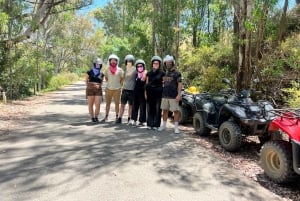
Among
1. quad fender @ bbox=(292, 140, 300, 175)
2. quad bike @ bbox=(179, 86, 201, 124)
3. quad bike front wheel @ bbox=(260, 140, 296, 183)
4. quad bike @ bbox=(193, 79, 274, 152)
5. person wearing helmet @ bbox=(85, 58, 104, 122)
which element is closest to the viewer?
quad fender @ bbox=(292, 140, 300, 175)

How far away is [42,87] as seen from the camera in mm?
33188

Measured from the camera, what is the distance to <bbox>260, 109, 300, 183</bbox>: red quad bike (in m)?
5.84

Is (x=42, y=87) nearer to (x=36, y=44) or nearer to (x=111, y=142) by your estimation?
(x=36, y=44)

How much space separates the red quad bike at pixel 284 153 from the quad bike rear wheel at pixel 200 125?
9.83 ft

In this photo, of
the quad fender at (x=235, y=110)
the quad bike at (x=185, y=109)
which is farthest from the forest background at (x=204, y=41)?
the quad fender at (x=235, y=110)

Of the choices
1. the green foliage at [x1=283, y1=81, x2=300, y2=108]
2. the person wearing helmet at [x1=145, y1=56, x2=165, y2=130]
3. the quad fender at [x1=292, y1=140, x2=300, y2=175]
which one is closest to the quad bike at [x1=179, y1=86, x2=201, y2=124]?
the person wearing helmet at [x1=145, y1=56, x2=165, y2=130]

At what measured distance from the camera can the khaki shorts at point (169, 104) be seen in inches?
391

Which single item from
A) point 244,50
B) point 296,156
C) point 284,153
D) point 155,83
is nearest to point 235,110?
point 284,153

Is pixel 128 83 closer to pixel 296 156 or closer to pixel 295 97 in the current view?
pixel 295 97

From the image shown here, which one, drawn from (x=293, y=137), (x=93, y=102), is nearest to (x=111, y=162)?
(x=293, y=137)

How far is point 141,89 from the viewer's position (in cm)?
1081

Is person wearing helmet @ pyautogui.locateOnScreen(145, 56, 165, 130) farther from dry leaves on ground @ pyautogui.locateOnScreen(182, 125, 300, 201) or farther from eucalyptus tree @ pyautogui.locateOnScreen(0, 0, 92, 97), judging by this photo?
eucalyptus tree @ pyautogui.locateOnScreen(0, 0, 92, 97)

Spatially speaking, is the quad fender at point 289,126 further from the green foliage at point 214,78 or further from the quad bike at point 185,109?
the green foliage at point 214,78

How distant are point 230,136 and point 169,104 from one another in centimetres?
237
